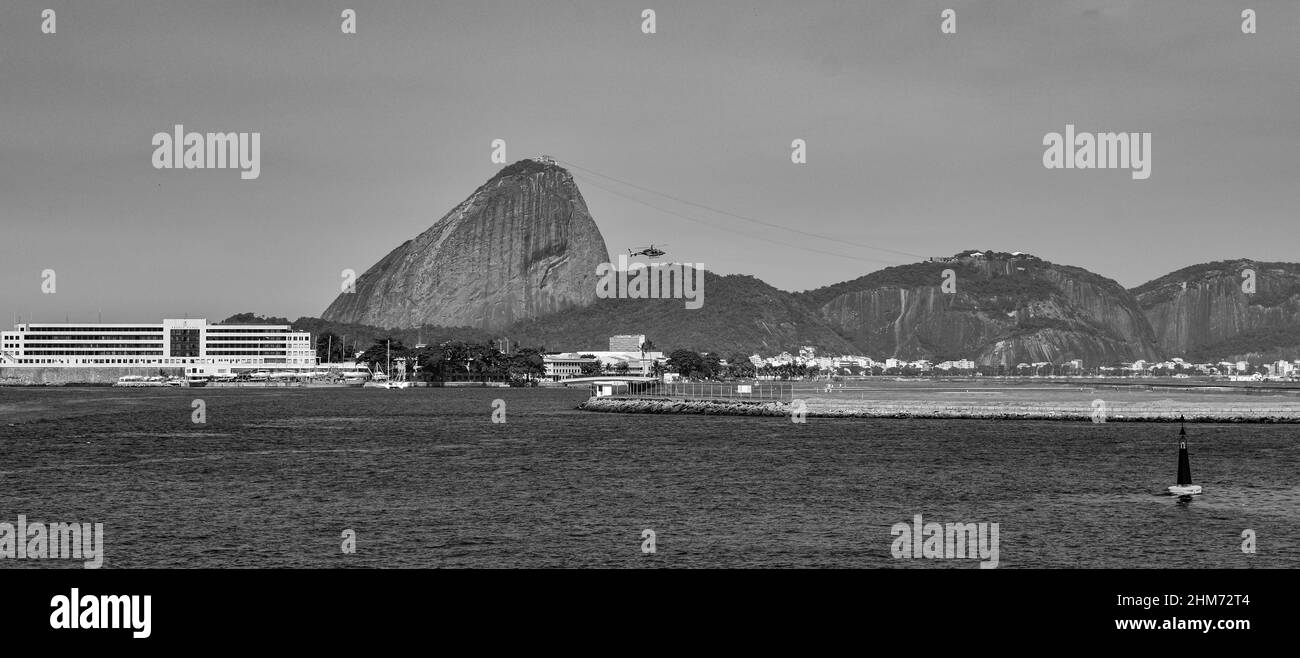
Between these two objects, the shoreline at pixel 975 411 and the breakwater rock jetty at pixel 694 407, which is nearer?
the shoreline at pixel 975 411

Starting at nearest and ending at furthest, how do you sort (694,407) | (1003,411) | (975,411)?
1. (1003,411)
2. (975,411)
3. (694,407)

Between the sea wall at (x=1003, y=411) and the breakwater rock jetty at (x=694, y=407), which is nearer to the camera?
the sea wall at (x=1003, y=411)

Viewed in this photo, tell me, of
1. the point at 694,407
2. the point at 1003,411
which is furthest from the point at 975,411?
the point at 694,407

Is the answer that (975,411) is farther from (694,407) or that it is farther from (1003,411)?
(694,407)

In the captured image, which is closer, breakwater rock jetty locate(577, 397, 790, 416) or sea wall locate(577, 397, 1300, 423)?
sea wall locate(577, 397, 1300, 423)

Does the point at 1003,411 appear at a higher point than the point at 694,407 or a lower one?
higher

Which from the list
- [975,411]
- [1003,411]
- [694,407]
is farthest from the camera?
[694,407]
